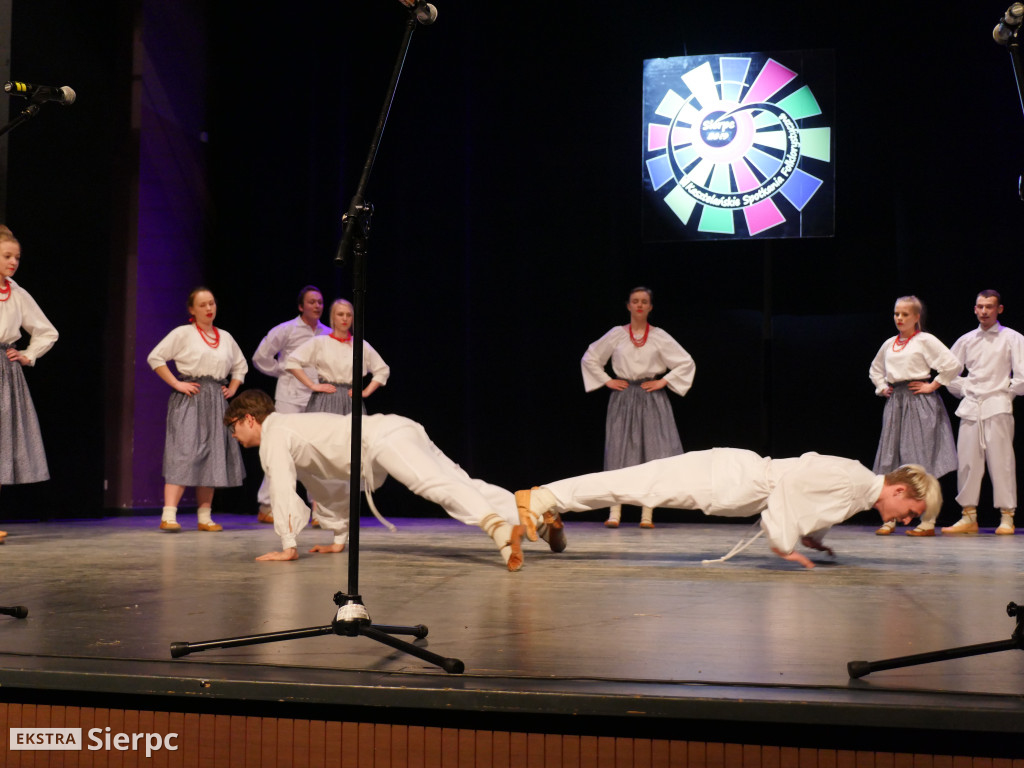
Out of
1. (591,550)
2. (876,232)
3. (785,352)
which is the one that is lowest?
(591,550)

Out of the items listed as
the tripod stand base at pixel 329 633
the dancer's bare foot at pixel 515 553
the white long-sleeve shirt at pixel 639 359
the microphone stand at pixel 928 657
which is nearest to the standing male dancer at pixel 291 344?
the white long-sleeve shirt at pixel 639 359

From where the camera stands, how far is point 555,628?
2330mm

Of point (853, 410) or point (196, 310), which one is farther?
point (853, 410)

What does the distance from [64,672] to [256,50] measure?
5.89 meters

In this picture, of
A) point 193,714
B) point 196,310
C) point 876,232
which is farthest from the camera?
point 876,232

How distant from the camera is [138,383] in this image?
648 cm

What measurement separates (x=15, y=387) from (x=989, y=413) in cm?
506

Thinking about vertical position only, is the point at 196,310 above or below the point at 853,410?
above

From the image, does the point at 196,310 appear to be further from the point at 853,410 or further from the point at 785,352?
the point at 853,410

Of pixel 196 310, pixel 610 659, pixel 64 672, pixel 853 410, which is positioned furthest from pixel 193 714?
pixel 853 410

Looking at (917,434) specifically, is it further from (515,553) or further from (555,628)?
(555,628)

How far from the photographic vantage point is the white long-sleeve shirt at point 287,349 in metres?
6.25

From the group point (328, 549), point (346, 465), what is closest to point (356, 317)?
point (346, 465)

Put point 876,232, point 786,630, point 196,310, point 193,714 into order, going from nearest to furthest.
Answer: point 193,714 < point 786,630 < point 196,310 < point 876,232
